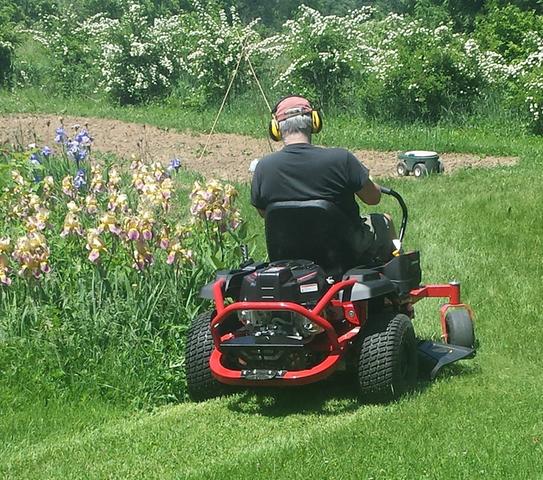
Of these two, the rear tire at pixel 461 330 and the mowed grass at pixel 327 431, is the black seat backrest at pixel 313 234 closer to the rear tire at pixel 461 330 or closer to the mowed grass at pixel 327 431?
the mowed grass at pixel 327 431

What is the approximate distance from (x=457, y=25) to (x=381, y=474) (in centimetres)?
2371

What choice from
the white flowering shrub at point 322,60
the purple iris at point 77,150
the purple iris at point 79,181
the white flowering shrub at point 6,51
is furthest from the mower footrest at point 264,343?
the white flowering shrub at point 6,51

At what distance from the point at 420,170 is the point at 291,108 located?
664 centimetres

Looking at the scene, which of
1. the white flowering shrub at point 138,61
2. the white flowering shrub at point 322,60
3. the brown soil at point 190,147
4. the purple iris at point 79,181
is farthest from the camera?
the white flowering shrub at point 138,61

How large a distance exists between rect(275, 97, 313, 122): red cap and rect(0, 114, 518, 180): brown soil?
6.38 meters

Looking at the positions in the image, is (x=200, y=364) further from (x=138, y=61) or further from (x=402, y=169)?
(x=138, y=61)

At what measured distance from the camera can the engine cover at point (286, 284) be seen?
5578 mm

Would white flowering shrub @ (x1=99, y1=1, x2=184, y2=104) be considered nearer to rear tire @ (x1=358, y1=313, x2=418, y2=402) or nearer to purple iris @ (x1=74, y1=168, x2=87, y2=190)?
purple iris @ (x1=74, y1=168, x2=87, y2=190)

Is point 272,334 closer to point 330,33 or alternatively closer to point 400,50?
point 400,50

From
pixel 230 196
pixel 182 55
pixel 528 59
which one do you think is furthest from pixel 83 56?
pixel 230 196

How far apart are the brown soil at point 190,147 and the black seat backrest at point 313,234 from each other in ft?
21.7

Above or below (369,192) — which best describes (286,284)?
below

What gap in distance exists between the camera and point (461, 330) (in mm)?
6656

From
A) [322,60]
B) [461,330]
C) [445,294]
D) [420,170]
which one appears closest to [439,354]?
[461,330]
